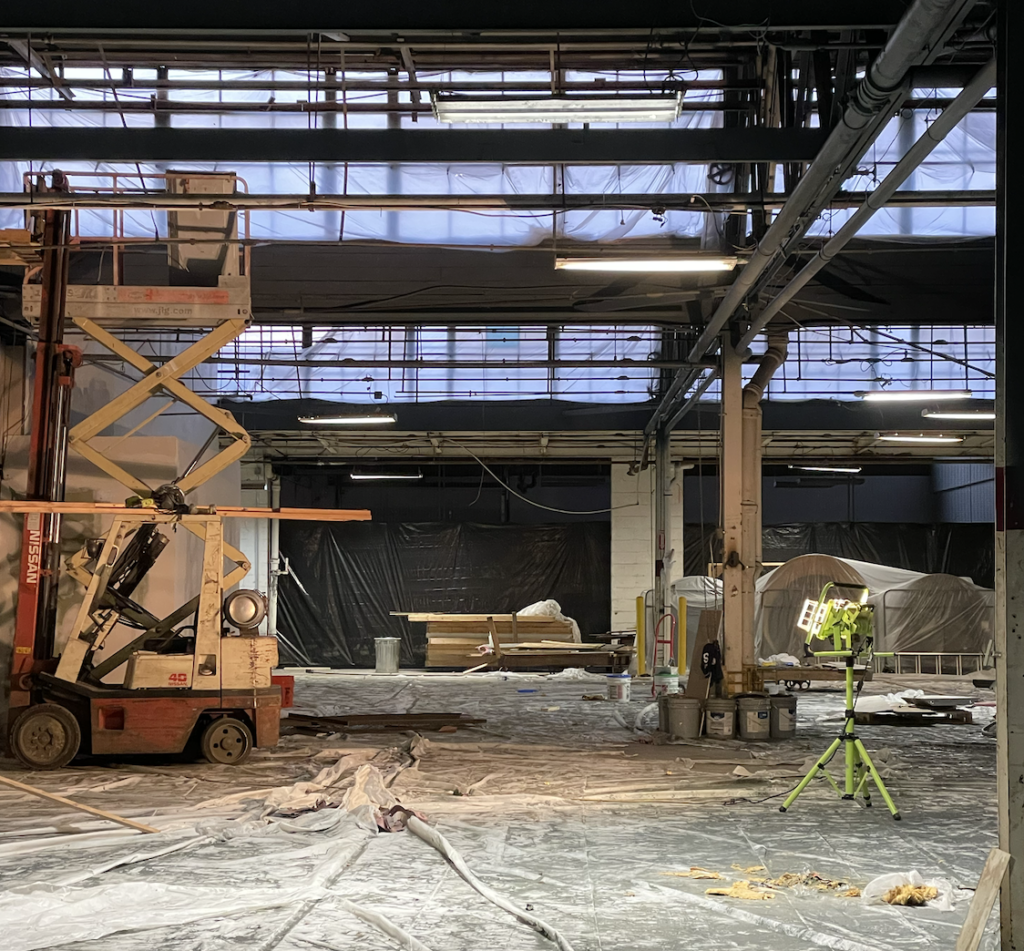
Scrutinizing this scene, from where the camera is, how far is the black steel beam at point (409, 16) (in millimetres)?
6898

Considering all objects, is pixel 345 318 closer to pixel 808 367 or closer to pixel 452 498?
Result: pixel 808 367

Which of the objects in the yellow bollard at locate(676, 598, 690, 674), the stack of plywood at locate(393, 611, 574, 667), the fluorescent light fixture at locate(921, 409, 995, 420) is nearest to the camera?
the fluorescent light fixture at locate(921, 409, 995, 420)

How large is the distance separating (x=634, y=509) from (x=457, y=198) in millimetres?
16604

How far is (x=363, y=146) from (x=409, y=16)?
1.57m

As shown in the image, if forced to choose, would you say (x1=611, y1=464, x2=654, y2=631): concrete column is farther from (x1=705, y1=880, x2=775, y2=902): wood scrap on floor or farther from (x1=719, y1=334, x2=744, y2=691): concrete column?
(x1=705, y1=880, x2=775, y2=902): wood scrap on floor

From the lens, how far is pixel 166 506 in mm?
10672

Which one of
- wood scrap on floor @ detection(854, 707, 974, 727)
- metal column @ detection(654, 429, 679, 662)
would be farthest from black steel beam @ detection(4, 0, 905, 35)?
metal column @ detection(654, 429, 679, 662)

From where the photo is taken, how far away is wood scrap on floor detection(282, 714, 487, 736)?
1312 cm

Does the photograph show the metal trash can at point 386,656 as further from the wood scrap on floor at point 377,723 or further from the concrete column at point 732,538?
the concrete column at point 732,538

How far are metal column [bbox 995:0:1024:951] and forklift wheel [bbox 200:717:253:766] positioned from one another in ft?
24.3

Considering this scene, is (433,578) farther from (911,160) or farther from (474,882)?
(474,882)

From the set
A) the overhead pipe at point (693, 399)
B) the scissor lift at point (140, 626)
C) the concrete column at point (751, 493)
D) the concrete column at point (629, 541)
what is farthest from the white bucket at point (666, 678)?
the concrete column at point (629, 541)

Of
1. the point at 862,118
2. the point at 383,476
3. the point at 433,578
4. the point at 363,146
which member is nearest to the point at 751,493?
the point at 862,118

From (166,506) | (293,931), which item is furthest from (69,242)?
(293,931)
